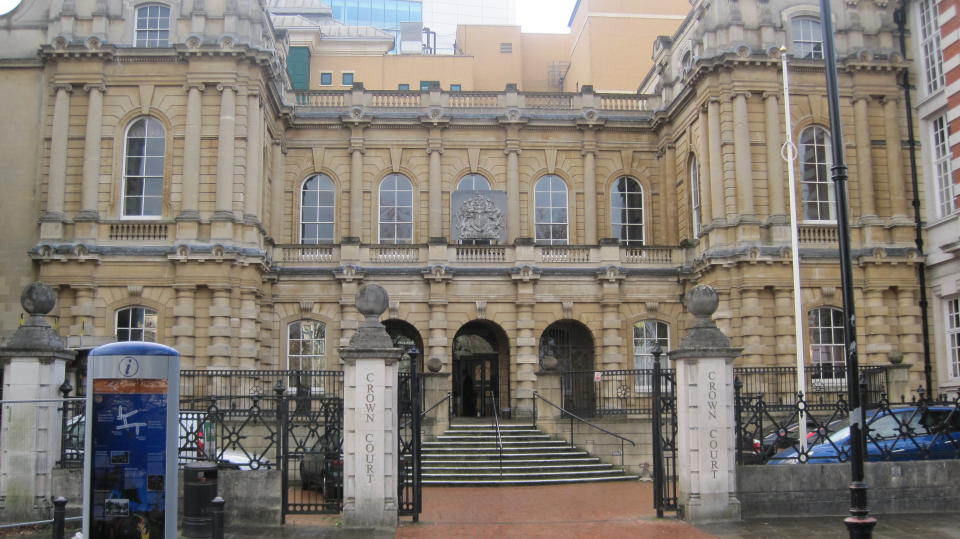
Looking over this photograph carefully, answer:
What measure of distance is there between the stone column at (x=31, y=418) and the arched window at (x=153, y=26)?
16.8m

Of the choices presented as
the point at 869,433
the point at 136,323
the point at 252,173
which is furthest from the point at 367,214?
the point at 869,433

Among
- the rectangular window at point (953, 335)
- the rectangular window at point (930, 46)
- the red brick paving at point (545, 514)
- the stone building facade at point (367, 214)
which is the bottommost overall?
the red brick paving at point (545, 514)

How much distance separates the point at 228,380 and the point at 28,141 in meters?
10.6

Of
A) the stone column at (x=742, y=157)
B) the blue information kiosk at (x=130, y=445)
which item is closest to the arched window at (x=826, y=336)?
the stone column at (x=742, y=157)

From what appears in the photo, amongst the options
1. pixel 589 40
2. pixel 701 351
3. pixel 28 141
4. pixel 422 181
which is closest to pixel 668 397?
pixel 701 351

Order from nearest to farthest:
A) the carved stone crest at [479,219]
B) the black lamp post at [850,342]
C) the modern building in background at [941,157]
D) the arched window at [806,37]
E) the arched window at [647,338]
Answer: the black lamp post at [850,342]
the modern building in background at [941,157]
the arched window at [806,37]
the arched window at [647,338]
the carved stone crest at [479,219]

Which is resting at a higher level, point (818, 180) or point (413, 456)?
point (818, 180)

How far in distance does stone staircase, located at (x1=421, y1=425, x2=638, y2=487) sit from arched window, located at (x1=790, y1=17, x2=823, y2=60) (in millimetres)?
16009

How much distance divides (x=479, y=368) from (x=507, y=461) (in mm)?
12165

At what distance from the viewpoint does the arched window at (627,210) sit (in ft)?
116

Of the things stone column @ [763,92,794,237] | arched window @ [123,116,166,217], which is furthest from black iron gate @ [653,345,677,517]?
arched window @ [123,116,166,217]

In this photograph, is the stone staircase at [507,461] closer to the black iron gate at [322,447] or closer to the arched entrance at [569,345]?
the black iron gate at [322,447]

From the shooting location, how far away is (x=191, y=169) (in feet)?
92.8

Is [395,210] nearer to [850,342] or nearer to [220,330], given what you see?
[220,330]
